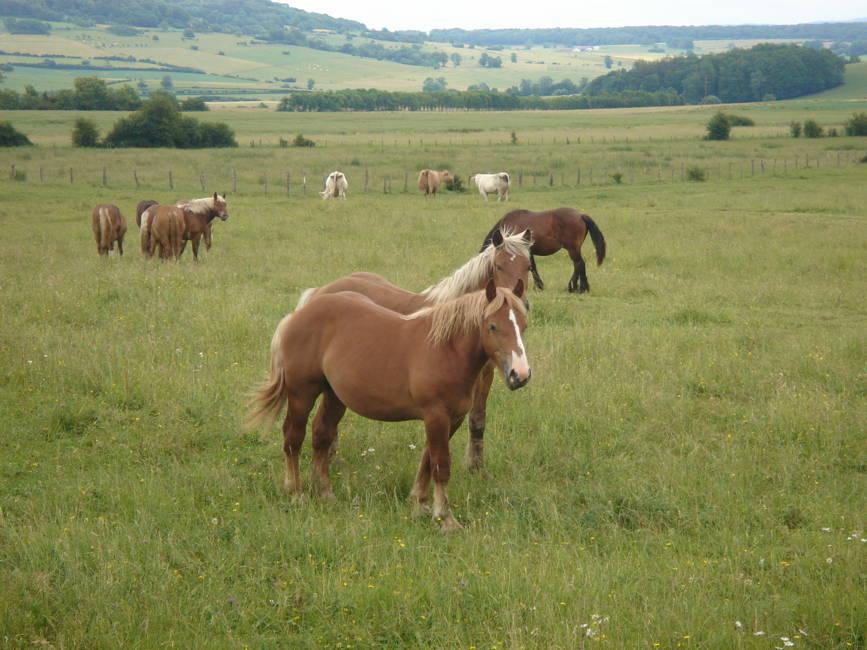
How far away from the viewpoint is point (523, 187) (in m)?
38.6

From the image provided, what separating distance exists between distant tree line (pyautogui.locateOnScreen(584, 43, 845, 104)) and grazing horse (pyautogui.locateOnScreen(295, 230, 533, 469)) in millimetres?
128525

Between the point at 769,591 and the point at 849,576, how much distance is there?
466 mm

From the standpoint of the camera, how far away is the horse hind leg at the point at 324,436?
6.72 meters

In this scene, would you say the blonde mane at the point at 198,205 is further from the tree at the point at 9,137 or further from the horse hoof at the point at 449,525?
the tree at the point at 9,137

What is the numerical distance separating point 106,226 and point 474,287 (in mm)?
13496

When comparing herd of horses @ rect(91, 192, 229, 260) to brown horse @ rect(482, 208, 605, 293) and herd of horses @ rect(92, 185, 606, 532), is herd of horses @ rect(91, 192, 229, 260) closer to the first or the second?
brown horse @ rect(482, 208, 605, 293)

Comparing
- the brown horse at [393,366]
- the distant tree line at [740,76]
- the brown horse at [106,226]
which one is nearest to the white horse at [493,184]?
the brown horse at [106,226]

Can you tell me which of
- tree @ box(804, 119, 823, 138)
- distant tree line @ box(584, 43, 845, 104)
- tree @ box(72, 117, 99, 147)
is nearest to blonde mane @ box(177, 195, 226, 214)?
tree @ box(72, 117, 99, 147)

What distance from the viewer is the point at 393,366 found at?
6.18m

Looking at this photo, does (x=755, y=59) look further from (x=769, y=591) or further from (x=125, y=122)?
(x=769, y=591)

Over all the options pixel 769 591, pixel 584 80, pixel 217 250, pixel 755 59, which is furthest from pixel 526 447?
pixel 584 80

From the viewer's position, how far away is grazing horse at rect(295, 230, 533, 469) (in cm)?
724

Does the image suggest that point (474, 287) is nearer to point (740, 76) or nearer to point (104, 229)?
point (104, 229)

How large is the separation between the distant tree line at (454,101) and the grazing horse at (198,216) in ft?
309
